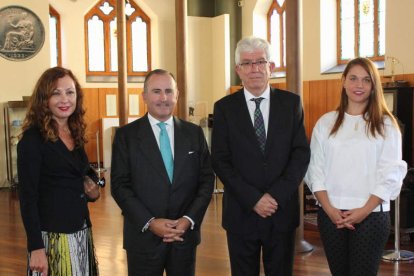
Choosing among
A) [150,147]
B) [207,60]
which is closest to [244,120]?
[150,147]

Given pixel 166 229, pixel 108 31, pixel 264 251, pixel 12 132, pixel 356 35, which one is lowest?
pixel 264 251

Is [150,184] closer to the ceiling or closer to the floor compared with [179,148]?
closer to the floor

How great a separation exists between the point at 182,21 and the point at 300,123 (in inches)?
166

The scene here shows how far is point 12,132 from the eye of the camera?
33.5 ft

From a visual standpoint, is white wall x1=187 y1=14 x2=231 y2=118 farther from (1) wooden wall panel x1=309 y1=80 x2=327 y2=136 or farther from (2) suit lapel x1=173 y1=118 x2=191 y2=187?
(2) suit lapel x1=173 y1=118 x2=191 y2=187

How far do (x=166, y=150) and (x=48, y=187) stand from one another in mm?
600

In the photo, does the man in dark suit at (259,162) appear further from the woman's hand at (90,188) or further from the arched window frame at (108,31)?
the arched window frame at (108,31)

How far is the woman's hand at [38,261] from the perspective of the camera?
227 centimetres

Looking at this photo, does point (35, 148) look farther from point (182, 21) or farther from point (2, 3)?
point (2, 3)

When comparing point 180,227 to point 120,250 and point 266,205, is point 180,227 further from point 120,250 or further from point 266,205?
point 120,250

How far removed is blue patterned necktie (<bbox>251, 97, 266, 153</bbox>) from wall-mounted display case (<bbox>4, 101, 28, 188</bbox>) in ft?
27.5

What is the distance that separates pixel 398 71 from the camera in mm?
9078

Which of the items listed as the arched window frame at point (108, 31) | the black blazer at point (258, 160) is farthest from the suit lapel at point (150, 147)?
the arched window frame at point (108, 31)

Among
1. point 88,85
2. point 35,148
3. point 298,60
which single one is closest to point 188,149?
point 35,148
